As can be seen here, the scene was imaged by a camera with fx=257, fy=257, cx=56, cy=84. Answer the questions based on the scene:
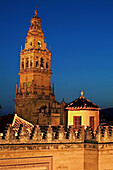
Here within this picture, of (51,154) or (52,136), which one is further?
(52,136)

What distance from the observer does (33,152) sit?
17250 mm

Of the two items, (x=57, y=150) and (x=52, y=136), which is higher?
(x=52, y=136)

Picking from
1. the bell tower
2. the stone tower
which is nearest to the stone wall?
the stone tower

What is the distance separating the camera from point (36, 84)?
271ft

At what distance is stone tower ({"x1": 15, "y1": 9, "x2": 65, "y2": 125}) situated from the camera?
7681cm

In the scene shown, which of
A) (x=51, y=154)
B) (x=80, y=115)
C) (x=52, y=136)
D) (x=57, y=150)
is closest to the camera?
(x=51, y=154)

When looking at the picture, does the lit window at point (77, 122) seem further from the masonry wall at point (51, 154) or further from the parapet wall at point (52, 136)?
the masonry wall at point (51, 154)

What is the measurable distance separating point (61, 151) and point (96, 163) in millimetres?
2587

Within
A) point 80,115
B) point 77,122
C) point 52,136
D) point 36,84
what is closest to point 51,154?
point 52,136

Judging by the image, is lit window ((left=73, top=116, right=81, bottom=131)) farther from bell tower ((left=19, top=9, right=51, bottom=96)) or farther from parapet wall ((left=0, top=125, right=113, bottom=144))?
bell tower ((left=19, top=9, right=51, bottom=96))

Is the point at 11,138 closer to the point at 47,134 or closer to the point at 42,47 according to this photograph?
the point at 47,134

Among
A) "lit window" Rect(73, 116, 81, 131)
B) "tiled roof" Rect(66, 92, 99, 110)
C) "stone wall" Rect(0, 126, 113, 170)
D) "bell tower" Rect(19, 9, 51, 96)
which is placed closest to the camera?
"stone wall" Rect(0, 126, 113, 170)

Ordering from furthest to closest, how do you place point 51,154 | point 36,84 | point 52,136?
point 36,84 < point 52,136 < point 51,154

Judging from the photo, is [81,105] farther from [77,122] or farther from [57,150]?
[57,150]
